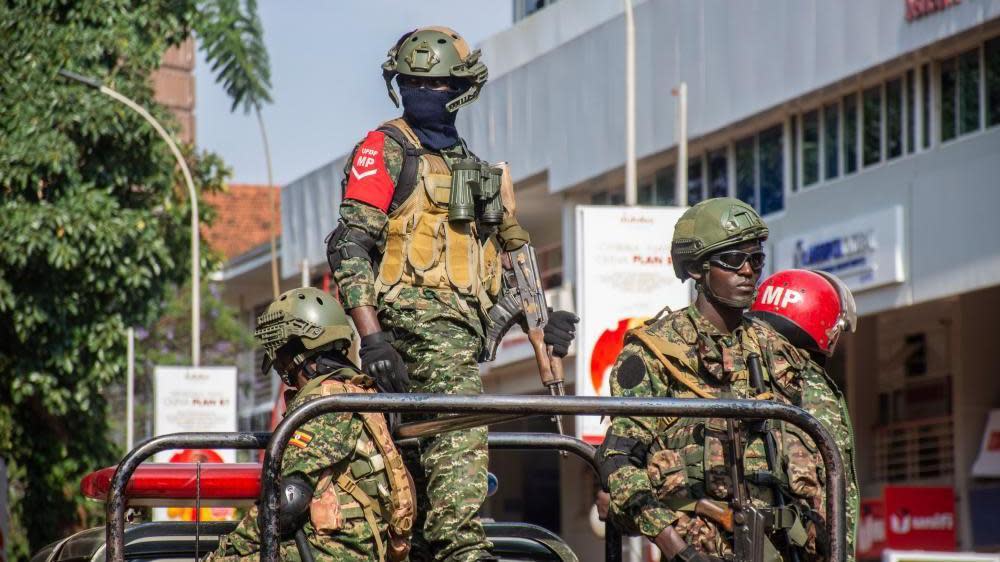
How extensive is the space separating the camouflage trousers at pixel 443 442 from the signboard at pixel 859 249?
1706 centimetres

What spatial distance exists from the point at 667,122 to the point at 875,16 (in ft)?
17.2

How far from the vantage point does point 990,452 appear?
2438cm

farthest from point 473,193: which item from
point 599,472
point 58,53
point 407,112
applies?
Result: point 58,53

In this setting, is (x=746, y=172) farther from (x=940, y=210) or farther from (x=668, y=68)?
(x=940, y=210)

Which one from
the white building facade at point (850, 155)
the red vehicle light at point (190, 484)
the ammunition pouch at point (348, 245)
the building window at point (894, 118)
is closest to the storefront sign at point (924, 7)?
the white building facade at point (850, 155)

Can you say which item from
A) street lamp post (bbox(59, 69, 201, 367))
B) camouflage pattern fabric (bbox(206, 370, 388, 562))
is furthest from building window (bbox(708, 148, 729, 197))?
camouflage pattern fabric (bbox(206, 370, 388, 562))

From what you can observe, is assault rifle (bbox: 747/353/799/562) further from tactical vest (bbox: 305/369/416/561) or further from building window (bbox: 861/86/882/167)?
building window (bbox: 861/86/882/167)

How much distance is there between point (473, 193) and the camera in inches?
243

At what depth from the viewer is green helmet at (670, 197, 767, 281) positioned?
5371 mm

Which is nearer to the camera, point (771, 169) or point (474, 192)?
point (474, 192)

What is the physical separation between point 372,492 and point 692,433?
91cm

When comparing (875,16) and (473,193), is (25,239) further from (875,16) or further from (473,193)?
(473,193)

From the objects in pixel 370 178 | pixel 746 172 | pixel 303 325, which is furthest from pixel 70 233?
pixel 303 325

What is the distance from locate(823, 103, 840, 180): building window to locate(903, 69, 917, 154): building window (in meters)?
1.49
